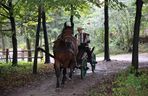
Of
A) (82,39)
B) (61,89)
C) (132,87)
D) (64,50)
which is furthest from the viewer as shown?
(82,39)

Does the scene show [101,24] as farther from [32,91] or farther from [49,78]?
[32,91]

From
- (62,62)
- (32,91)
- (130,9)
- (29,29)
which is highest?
(130,9)

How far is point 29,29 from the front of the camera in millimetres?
25797

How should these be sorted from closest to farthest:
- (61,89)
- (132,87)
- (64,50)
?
1. (132,87)
2. (61,89)
3. (64,50)

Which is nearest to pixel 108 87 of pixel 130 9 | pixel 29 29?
pixel 29 29

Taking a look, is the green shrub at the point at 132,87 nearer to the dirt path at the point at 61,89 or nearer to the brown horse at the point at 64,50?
the dirt path at the point at 61,89

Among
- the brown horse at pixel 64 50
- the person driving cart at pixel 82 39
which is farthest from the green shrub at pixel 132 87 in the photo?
the person driving cart at pixel 82 39

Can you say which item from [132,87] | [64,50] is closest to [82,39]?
[64,50]

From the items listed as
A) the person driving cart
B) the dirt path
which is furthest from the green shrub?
the person driving cart

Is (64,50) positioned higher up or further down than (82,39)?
further down

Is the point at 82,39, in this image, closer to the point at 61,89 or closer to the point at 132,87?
the point at 61,89

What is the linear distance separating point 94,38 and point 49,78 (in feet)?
89.2

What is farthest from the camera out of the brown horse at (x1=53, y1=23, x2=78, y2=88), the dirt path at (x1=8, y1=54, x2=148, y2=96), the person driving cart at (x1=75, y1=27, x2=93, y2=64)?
the person driving cart at (x1=75, y1=27, x2=93, y2=64)

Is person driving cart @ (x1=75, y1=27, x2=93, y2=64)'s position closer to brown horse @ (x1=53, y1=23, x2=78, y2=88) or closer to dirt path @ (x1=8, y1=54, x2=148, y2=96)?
dirt path @ (x1=8, y1=54, x2=148, y2=96)
